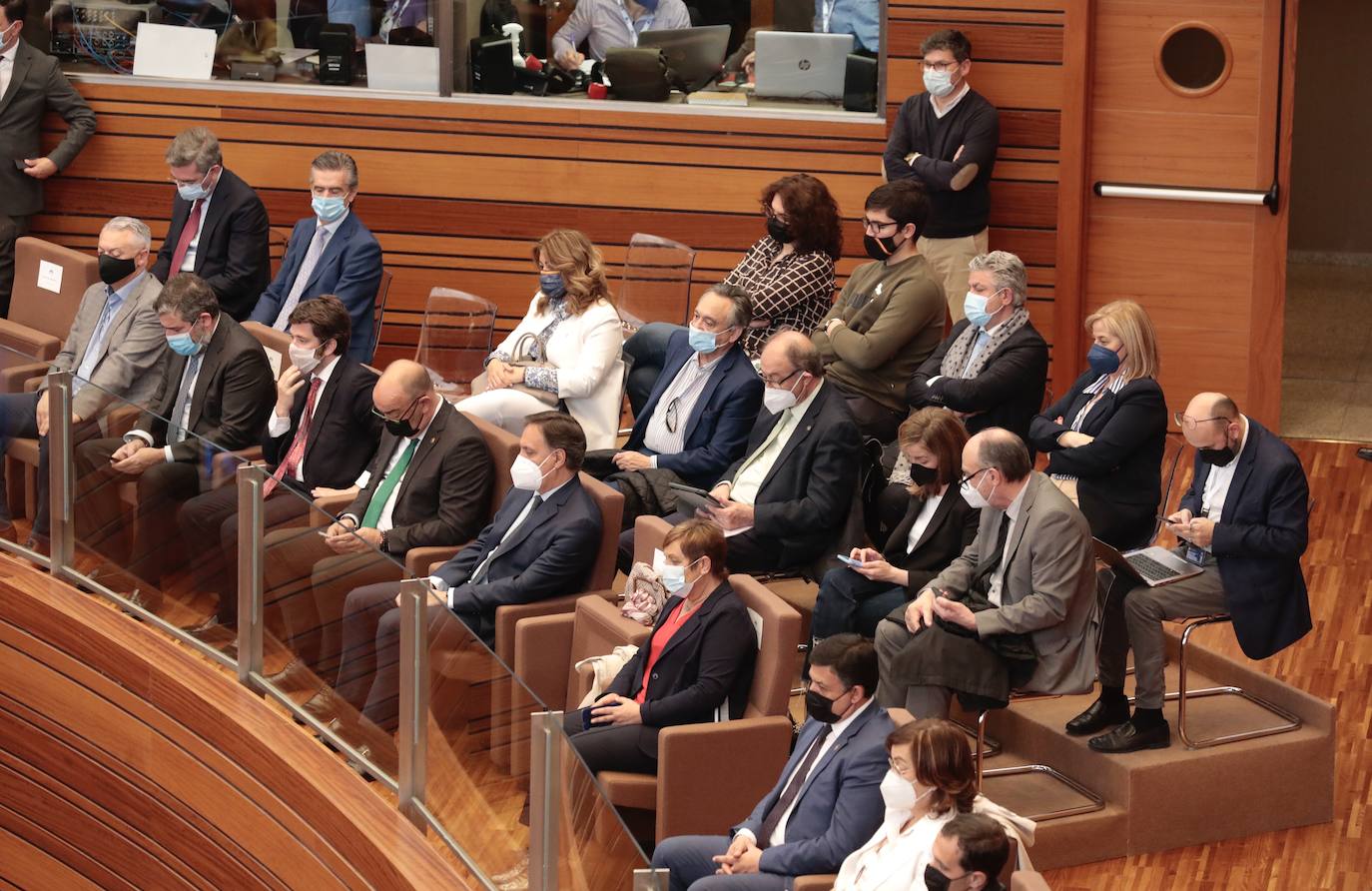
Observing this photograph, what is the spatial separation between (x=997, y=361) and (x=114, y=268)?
3.49 m

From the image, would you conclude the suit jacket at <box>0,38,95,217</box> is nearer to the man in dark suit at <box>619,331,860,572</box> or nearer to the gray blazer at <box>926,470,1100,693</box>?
the man in dark suit at <box>619,331,860,572</box>

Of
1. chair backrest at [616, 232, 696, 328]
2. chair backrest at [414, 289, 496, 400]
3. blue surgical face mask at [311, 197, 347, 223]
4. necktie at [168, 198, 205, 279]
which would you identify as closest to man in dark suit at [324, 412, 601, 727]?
chair backrest at [414, 289, 496, 400]

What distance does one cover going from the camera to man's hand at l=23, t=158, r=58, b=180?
30.5ft

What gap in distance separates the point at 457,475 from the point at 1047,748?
6.67 feet

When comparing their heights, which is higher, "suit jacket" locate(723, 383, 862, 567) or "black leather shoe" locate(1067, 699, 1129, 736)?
"suit jacket" locate(723, 383, 862, 567)

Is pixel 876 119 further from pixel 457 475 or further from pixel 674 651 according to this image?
pixel 674 651

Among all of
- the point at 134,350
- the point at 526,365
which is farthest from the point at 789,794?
the point at 134,350

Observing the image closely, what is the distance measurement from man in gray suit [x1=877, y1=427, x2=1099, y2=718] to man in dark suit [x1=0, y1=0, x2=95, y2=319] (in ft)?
18.4

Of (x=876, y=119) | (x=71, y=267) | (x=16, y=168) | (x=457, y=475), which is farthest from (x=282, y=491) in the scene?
(x=16, y=168)

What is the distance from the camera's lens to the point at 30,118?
928 centimetres

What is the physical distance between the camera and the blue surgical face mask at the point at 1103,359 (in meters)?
5.90

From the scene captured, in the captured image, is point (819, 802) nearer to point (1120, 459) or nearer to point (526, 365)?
point (1120, 459)

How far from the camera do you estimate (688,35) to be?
28.8 feet

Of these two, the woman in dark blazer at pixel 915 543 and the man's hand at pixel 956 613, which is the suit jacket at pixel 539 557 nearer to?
the woman in dark blazer at pixel 915 543
